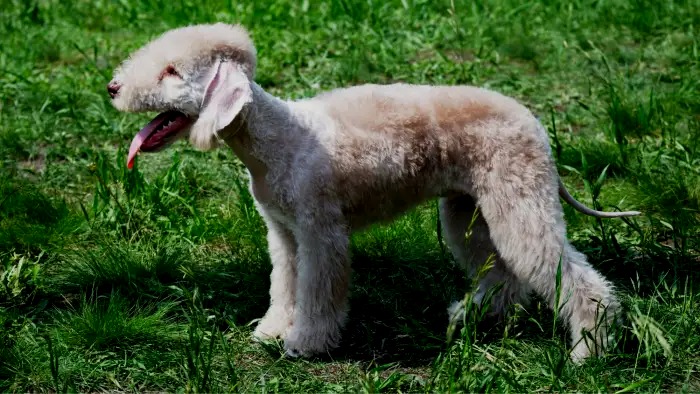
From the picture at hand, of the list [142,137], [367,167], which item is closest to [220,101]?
[142,137]

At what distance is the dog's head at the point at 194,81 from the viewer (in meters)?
3.67

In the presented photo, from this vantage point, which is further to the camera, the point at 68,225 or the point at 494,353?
the point at 68,225

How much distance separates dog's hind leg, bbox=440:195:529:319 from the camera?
429cm

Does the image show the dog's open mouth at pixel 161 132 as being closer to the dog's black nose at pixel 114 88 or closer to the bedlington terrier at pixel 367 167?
the bedlington terrier at pixel 367 167

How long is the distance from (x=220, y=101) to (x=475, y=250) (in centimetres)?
139

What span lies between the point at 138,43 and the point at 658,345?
4.64m

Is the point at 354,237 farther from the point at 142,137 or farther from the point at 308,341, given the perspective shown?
the point at 142,137

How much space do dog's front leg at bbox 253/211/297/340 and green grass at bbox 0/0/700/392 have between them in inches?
4.6

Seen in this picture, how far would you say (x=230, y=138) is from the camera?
3.90m

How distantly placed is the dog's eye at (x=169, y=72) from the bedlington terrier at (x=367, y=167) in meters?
0.08

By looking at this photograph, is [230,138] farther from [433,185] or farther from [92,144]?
[92,144]

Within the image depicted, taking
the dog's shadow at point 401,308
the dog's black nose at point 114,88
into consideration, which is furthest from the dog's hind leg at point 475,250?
the dog's black nose at point 114,88

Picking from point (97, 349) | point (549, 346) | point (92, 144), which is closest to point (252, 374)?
point (97, 349)

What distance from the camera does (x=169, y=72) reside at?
3705 mm
